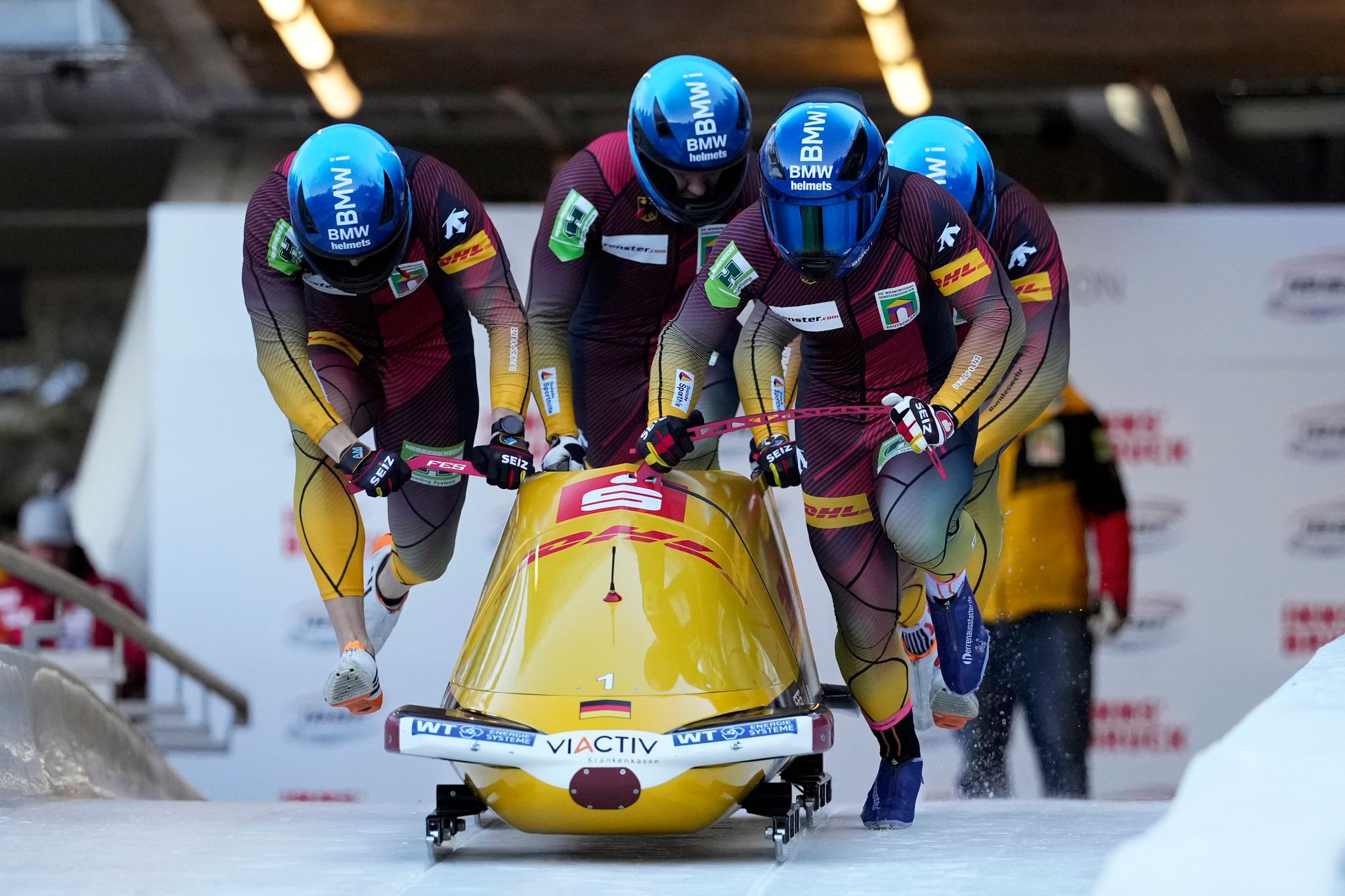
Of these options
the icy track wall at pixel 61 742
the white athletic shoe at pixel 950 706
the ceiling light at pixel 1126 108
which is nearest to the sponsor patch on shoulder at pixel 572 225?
the white athletic shoe at pixel 950 706

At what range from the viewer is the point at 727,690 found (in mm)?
3334

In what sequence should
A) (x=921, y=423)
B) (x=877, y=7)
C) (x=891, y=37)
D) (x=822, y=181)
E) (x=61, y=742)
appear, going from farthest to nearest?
(x=891, y=37) → (x=877, y=7) → (x=61, y=742) → (x=921, y=423) → (x=822, y=181)

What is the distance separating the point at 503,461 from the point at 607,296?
919mm

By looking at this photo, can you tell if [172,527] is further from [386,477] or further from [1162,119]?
[1162,119]

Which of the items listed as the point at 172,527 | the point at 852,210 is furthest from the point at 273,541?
the point at 852,210

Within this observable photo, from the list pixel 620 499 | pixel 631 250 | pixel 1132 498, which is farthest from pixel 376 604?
pixel 1132 498

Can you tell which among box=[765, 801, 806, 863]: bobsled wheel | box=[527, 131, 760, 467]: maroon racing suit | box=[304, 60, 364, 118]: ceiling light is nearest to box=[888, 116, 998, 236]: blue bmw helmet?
box=[527, 131, 760, 467]: maroon racing suit

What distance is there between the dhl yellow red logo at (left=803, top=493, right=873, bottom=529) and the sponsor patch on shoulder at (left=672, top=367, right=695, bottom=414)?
0.41 m

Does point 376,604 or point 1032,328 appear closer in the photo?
point 1032,328

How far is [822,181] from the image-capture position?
3529 millimetres

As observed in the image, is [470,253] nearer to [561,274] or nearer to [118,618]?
[561,274]

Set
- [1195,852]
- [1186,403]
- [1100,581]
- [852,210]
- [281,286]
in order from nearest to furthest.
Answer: [1195,852]
[852,210]
[281,286]
[1100,581]
[1186,403]

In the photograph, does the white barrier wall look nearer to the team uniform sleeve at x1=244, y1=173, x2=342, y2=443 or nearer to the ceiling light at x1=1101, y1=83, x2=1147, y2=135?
the ceiling light at x1=1101, y1=83, x2=1147, y2=135

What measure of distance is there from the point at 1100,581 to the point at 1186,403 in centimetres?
111
